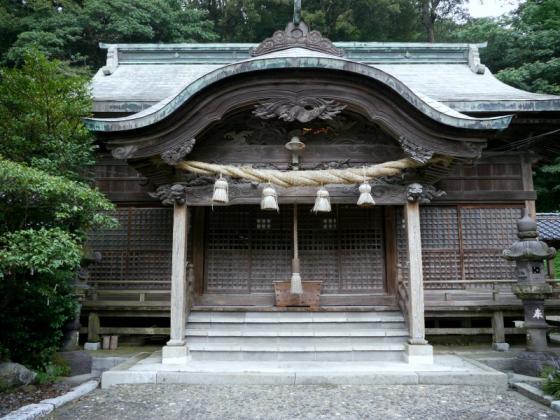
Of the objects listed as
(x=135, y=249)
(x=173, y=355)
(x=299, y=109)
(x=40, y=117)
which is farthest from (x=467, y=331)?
(x=40, y=117)

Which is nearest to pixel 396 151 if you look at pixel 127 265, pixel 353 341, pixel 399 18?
pixel 353 341

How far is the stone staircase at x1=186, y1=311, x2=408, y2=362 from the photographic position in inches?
280

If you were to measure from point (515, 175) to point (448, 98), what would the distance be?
90.9 inches

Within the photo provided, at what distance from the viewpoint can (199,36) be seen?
89.1 ft

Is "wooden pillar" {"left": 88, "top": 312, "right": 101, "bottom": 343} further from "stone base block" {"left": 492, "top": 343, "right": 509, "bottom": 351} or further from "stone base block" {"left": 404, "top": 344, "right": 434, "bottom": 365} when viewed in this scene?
"stone base block" {"left": 492, "top": 343, "right": 509, "bottom": 351}

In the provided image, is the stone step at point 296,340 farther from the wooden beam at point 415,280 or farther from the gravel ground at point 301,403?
the gravel ground at point 301,403

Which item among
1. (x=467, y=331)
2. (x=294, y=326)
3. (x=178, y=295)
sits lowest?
(x=467, y=331)

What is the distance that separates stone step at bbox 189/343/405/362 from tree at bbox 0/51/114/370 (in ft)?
8.30

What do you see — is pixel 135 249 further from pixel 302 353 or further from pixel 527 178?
pixel 527 178

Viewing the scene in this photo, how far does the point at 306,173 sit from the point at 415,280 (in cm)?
255

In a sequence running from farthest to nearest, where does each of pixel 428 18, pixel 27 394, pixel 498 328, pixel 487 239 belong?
1. pixel 428 18
2. pixel 487 239
3. pixel 498 328
4. pixel 27 394

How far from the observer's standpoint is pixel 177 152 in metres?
6.77

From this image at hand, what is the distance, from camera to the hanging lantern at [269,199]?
6.53 metres

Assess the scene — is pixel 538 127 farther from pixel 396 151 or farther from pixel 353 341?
pixel 353 341
